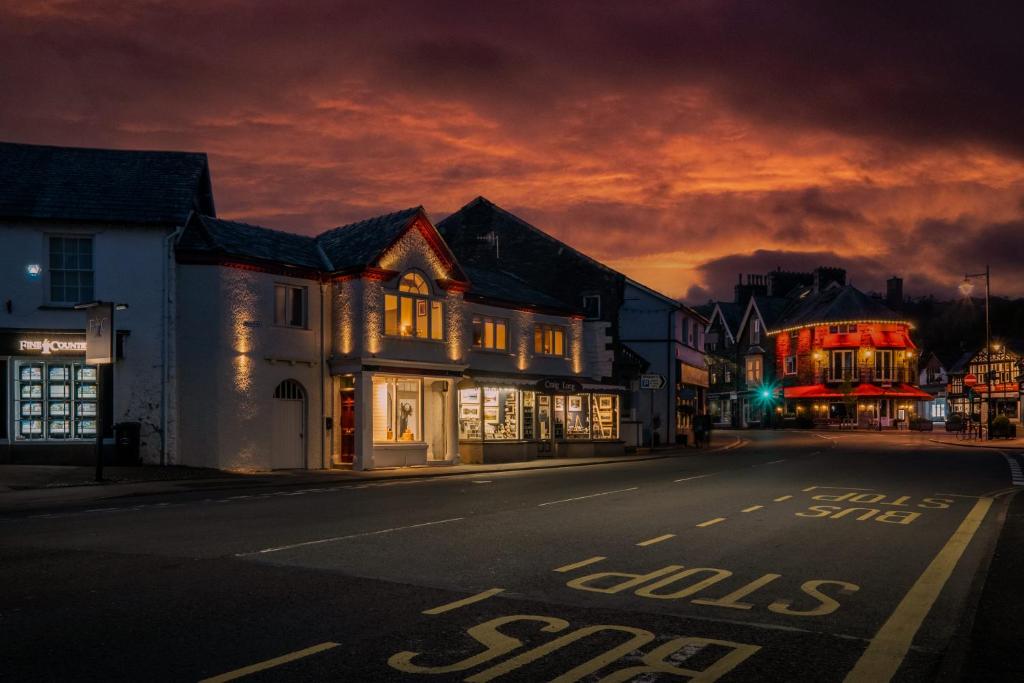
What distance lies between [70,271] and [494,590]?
72.0ft

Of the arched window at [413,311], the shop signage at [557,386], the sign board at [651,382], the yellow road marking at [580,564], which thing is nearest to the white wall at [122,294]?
the arched window at [413,311]

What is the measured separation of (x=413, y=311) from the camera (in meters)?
31.5

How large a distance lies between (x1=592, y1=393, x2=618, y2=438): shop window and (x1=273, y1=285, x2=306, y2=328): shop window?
1569 cm

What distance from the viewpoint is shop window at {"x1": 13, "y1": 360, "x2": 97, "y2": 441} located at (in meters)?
25.3

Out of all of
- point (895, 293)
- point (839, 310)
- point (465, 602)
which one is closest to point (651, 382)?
point (465, 602)

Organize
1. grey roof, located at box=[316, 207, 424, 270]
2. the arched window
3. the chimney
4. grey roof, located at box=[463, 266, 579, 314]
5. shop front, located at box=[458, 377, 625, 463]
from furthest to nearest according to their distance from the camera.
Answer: the chimney, grey roof, located at box=[463, 266, 579, 314], shop front, located at box=[458, 377, 625, 463], the arched window, grey roof, located at box=[316, 207, 424, 270]

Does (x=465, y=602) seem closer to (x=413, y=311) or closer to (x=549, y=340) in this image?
(x=413, y=311)

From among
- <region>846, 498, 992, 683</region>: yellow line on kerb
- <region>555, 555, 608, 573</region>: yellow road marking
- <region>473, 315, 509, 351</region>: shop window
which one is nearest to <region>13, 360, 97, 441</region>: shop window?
<region>473, 315, 509, 351</region>: shop window

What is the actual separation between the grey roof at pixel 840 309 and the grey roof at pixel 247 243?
61180mm

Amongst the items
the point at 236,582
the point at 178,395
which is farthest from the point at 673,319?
the point at 236,582

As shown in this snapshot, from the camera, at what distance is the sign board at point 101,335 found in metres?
21.8

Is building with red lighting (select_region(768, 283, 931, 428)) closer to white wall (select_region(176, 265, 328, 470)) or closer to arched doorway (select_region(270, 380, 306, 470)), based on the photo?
arched doorway (select_region(270, 380, 306, 470))

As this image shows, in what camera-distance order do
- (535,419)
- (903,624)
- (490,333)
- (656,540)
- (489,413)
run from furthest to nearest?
(535,419) < (490,333) < (489,413) < (656,540) < (903,624)

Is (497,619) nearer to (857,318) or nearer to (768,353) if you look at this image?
(857,318)
